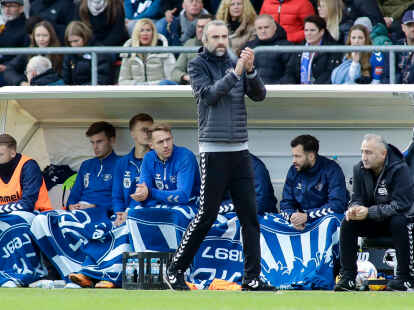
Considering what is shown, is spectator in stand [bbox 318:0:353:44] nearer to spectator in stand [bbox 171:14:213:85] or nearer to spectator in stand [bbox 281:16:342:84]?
spectator in stand [bbox 281:16:342:84]

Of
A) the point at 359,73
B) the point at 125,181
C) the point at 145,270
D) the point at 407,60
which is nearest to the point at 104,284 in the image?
the point at 145,270

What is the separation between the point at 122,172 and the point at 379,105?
259 cm

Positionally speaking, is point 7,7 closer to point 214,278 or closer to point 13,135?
point 13,135

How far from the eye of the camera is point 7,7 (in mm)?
13922

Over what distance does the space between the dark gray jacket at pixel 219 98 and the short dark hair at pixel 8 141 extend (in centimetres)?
286

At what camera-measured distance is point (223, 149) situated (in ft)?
26.0

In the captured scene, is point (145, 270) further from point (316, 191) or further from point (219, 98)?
point (219, 98)

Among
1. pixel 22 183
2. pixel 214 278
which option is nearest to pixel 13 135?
pixel 22 183

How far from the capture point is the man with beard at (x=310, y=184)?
9.59 metres

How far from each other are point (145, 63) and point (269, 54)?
1.56 metres

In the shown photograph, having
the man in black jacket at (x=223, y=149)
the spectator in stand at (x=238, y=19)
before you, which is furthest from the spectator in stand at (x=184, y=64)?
the man in black jacket at (x=223, y=149)

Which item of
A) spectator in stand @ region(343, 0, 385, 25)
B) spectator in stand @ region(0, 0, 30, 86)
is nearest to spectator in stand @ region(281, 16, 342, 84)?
spectator in stand @ region(343, 0, 385, 25)

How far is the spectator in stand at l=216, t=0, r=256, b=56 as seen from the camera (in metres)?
12.0

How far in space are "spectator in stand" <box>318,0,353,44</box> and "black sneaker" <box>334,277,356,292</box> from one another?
3.83m
